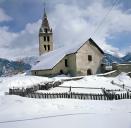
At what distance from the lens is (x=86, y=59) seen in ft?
177

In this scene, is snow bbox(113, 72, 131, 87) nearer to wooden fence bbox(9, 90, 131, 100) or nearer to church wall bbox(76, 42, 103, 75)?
church wall bbox(76, 42, 103, 75)

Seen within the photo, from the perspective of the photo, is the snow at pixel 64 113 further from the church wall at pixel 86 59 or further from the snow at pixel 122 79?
the church wall at pixel 86 59

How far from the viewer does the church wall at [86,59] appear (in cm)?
5291

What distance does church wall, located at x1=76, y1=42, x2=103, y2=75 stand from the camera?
174ft

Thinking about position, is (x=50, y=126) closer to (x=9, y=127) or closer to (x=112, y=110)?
(x=9, y=127)

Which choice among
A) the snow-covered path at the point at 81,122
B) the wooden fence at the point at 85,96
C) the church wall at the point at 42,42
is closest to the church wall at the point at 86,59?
the wooden fence at the point at 85,96

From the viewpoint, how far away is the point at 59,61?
5353 centimetres

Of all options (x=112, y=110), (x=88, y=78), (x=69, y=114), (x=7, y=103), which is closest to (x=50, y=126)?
(x=69, y=114)

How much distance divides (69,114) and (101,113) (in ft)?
6.09

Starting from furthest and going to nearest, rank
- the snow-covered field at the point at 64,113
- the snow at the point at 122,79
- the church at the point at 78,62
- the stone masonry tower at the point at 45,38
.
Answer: the stone masonry tower at the point at 45,38 → the church at the point at 78,62 → the snow at the point at 122,79 → the snow-covered field at the point at 64,113

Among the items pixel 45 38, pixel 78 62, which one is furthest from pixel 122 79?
pixel 45 38

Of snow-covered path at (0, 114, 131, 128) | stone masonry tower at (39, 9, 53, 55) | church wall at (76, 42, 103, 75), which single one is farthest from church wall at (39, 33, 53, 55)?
snow-covered path at (0, 114, 131, 128)

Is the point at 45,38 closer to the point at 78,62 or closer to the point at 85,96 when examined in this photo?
the point at 78,62

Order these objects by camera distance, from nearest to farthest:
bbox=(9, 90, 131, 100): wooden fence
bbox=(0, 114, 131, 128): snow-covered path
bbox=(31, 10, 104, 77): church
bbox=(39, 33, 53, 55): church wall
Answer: bbox=(0, 114, 131, 128): snow-covered path
bbox=(9, 90, 131, 100): wooden fence
bbox=(31, 10, 104, 77): church
bbox=(39, 33, 53, 55): church wall
